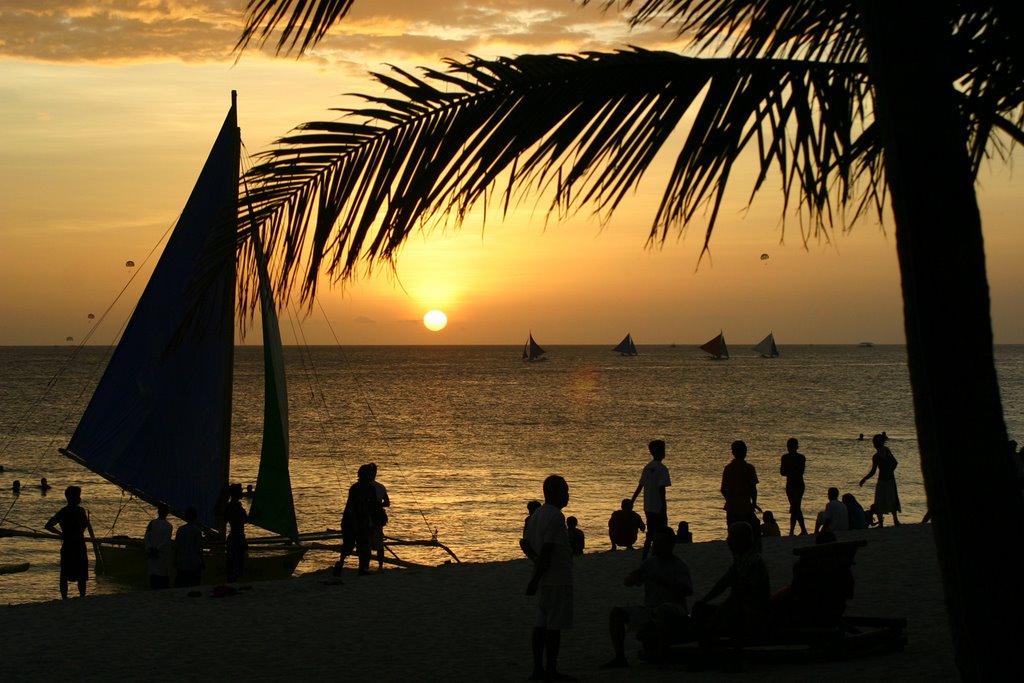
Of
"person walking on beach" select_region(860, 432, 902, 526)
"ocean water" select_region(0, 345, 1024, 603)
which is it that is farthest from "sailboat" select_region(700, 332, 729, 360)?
"person walking on beach" select_region(860, 432, 902, 526)

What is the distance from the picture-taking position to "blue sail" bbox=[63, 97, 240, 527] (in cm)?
2108

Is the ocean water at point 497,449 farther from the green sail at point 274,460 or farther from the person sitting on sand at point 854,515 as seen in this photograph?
the person sitting on sand at point 854,515

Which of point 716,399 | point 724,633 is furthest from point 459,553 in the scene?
point 716,399

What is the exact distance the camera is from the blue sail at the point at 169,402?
21078 mm

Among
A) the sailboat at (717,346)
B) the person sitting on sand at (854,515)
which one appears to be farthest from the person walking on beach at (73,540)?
the sailboat at (717,346)

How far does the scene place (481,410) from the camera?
103875mm

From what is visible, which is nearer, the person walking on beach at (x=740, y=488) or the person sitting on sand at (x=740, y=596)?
the person sitting on sand at (x=740, y=596)

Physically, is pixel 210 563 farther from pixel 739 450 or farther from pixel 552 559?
pixel 552 559

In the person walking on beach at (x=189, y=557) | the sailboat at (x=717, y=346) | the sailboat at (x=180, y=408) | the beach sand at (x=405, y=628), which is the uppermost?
the sailboat at (x=717, y=346)

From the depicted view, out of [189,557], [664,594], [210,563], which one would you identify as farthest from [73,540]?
[664,594]

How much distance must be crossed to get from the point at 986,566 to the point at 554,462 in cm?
5490

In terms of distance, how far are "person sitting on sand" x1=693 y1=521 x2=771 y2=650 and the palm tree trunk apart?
5235 millimetres

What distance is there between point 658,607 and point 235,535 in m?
9.95

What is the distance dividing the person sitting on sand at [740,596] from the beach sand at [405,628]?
30 cm
